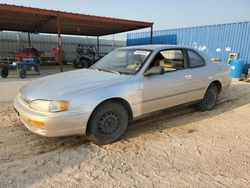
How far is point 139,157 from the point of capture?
2.92 meters

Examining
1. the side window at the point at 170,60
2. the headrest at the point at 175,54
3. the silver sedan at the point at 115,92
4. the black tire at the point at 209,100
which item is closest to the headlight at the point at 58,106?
the silver sedan at the point at 115,92

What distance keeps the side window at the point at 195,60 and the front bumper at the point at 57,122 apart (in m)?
2.66

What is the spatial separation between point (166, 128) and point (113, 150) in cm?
129

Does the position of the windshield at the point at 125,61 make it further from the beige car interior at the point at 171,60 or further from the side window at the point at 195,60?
the side window at the point at 195,60

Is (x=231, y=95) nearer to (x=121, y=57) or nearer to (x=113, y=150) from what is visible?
(x=121, y=57)

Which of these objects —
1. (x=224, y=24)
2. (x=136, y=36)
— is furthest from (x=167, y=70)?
(x=136, y=36)

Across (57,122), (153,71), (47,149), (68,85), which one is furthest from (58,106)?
(153,71)

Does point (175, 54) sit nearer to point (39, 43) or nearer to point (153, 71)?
point (153, 71)

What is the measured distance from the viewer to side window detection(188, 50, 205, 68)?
14.5ft

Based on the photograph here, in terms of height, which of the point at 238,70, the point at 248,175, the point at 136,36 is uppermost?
the point at 136,36

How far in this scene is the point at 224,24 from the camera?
40.8 ft

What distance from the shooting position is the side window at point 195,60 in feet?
14.5

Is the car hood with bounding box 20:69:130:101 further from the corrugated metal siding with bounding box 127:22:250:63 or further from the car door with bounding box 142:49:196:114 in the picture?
the corrugated metal siding with bounding box 127:22:250:63

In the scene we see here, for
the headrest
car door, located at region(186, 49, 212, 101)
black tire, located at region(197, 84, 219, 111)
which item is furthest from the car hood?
black tire, located at region(197, 84, 219, 111)
